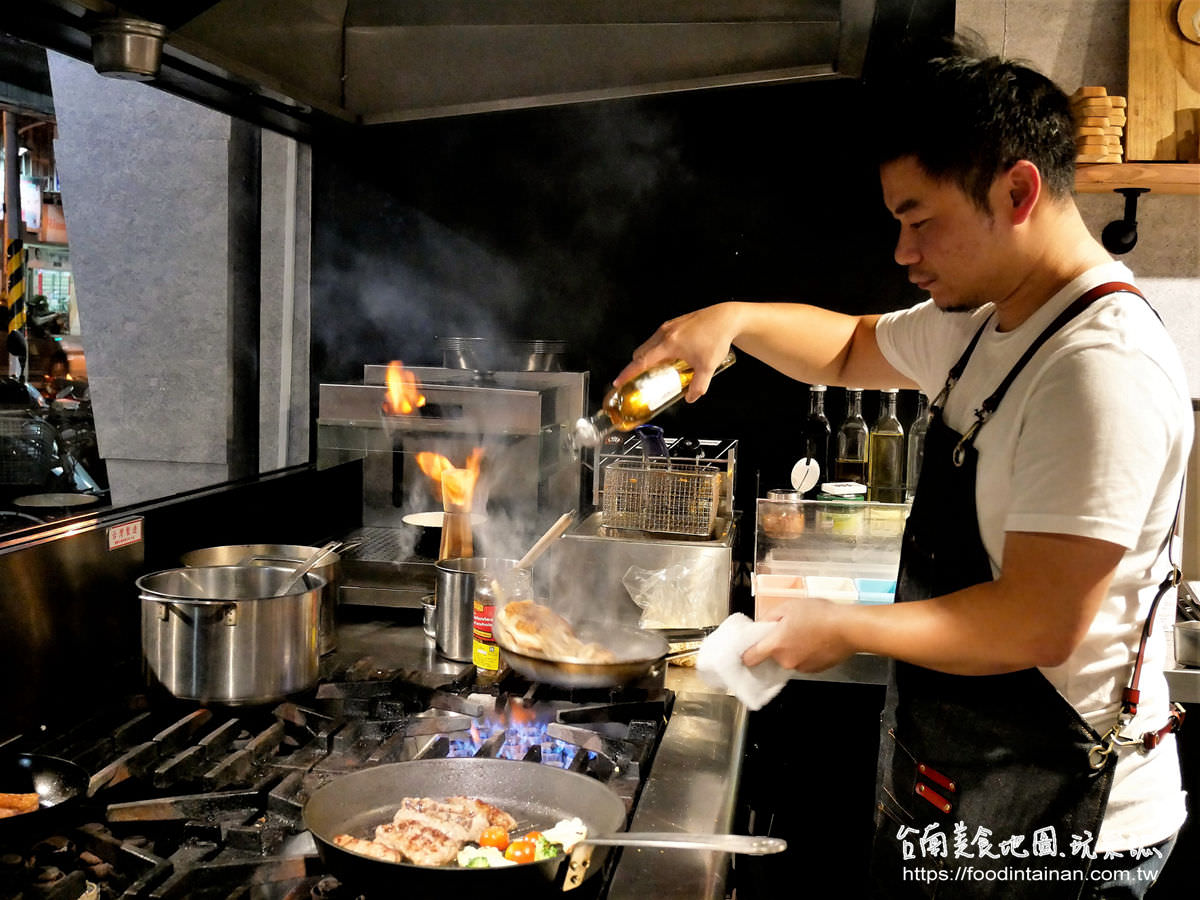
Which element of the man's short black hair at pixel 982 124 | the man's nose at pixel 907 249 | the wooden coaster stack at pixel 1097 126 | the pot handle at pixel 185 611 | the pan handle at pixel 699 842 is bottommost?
the pan handle at pixel 699 842

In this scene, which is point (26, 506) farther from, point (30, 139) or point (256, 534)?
point (30, 139)

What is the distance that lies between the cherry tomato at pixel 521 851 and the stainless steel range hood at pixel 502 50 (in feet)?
5.03

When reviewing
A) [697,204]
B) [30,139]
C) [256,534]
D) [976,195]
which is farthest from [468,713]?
[30,139]

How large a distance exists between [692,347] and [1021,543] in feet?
2.25

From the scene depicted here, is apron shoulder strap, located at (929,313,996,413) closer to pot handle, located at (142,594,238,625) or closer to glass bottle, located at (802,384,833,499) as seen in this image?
pot handle, located at (142,594,238,625)

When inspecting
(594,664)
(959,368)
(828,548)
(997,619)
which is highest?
(959,368)

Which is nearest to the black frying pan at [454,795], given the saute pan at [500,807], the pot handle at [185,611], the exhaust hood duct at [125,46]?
the saute pan at [500,807]

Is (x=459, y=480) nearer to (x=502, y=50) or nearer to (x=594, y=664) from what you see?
(x=594, y=664)

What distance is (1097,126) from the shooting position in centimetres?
264

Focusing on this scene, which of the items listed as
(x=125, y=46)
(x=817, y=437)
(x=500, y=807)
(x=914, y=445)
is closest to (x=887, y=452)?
(x=914, y=445)

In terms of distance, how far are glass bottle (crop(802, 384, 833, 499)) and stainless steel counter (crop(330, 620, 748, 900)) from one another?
1147 mm

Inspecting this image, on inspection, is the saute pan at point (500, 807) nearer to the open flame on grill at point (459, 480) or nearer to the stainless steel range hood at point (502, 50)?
the open flame on grill at point (459, 480)

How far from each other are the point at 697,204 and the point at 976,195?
1.91 meters

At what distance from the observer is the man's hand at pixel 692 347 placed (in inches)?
66.9
